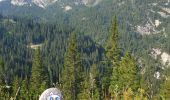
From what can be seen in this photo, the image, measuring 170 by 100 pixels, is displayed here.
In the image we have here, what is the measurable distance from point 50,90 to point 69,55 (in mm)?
80589

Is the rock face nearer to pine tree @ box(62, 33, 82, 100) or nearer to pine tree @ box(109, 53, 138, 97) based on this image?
pine tree @ box(109, 53, 138, 97)

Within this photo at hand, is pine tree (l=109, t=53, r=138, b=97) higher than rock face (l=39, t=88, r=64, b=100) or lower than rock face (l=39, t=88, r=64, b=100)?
lower

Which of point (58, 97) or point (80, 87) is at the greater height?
point (58, 97)

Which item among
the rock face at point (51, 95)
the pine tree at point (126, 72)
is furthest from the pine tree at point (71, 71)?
the rock face at point (51, 95)

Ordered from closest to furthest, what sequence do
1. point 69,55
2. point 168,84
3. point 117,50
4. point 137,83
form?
1. point 168,84
2. point 137,83
3. point 117,50
4. point 69,55

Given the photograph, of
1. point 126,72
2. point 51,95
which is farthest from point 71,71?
point 51,95

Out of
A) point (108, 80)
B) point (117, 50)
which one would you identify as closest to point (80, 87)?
point (108, 80)

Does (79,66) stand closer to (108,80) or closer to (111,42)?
A: (108,80)

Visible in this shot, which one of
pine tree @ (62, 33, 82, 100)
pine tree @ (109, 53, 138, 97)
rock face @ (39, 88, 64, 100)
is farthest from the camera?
pine tree @ (62, 33, 82, 100)

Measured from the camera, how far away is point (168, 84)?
61.6m

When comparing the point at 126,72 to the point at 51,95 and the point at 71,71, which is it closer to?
the point at 71,71

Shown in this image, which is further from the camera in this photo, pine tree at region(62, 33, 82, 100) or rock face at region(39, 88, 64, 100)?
pine tree at region(62, 33, 82, 100)

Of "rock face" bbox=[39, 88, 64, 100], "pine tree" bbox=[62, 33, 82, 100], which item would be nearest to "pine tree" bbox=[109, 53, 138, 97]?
"pine tree" bbox=[62, 33, 82, 100]

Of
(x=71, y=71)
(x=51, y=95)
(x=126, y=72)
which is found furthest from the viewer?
(x=71, y=71)
